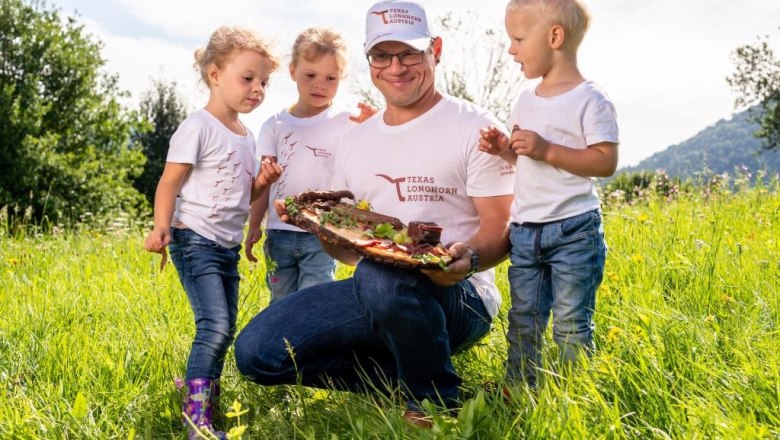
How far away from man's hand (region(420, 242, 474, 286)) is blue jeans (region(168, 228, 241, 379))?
41.9 inches

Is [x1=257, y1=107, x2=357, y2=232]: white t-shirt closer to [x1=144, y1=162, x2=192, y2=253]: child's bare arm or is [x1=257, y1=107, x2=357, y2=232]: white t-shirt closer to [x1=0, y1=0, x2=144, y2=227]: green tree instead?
[x1=144, y1=162, x2=192, y2=253]: child's bare arm

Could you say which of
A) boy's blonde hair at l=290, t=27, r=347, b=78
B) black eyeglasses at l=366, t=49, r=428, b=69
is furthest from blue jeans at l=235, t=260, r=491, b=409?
boy's blonde hair at l=290, t=27, r=347, b=78

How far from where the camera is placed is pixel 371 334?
320 cm

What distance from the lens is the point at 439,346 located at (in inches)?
120

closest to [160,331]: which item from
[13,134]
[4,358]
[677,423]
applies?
[4,358]

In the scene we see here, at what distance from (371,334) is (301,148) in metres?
1.31

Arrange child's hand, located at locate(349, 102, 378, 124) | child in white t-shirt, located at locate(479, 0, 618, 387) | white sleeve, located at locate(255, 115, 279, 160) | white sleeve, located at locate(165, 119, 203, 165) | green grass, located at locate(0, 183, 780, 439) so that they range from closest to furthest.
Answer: green grass, located at locate(0, 183, 780, 439) < child in white t-shirt, located at locate(479, 0, 618, 387) < white sleeve, located at locate(165, 119, 203, 165) < child's hand, located at locate(349, 102, 378, 124) < white sleeve, located at locate(255, 115, 279, 160)

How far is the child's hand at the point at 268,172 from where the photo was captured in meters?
3.56

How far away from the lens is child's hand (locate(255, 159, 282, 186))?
3.56 m

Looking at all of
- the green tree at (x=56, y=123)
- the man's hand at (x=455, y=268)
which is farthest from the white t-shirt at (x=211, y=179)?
the green tree at (x=56, y=123)

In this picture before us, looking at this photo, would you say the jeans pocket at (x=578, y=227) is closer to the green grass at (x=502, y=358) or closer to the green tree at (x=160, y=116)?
the green grass at (x=502, y=358)

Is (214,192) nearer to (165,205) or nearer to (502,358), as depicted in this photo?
(165,205)

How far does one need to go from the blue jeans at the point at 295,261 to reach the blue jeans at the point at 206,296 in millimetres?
495

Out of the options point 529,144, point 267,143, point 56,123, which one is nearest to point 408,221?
point 529,144
